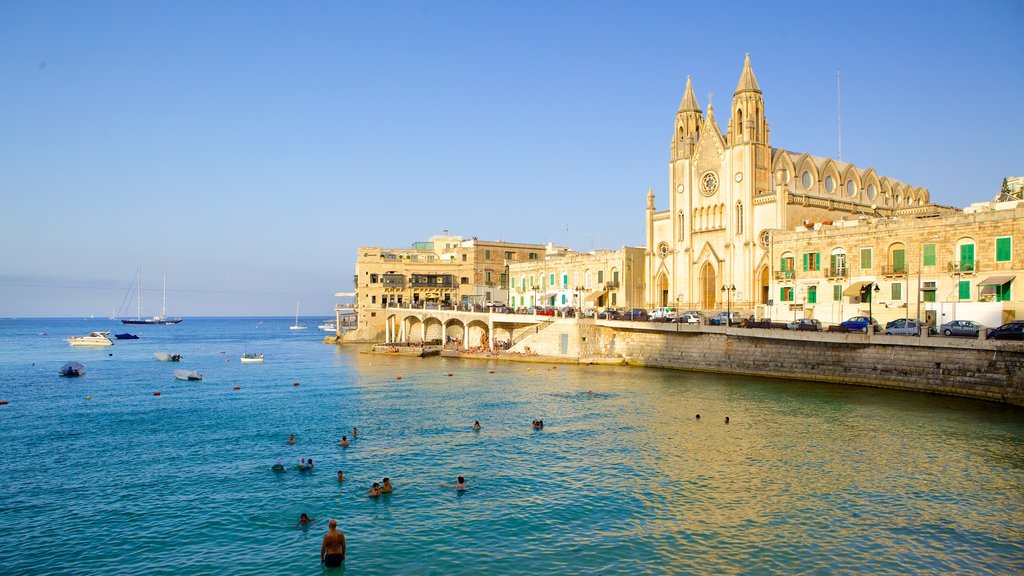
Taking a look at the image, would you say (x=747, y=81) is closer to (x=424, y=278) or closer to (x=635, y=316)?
(x=635, y=316)

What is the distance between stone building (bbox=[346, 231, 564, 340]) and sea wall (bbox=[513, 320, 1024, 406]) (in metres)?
35.8

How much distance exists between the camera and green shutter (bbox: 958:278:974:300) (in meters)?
42.9

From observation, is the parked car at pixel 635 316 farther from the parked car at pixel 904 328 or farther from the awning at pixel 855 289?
the parked car at pixel 904 328

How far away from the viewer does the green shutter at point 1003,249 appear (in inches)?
1614

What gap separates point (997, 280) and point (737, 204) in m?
25.4

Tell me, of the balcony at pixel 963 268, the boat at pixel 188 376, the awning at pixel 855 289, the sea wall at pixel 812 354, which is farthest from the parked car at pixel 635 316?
the boat at pixel 188 376

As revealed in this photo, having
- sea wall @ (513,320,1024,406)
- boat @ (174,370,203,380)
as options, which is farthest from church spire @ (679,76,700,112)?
boat @ (174,370,203,380)

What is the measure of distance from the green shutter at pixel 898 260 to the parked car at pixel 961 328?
7956 mm

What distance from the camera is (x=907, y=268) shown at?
45625 mm

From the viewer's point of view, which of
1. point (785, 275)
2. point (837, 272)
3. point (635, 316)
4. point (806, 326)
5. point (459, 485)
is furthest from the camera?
point (635, 316)

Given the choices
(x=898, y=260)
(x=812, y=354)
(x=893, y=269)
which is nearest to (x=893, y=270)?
(x=893, y=269)

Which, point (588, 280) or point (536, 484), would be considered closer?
point (536, 484)

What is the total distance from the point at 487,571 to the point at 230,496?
10.1 m

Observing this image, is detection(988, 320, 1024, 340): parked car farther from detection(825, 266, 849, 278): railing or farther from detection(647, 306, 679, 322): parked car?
detection(647, 306, 679, 322): parked car
